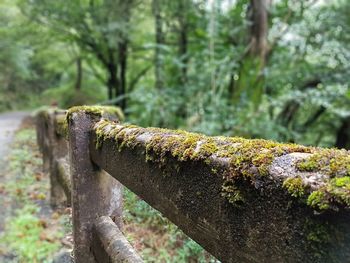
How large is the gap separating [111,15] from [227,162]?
1047 centimetres

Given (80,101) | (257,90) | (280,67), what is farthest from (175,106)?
(80,101)

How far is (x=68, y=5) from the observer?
1144 cm

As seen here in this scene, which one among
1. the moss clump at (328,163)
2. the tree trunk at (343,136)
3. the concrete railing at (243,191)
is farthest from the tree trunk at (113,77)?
the moss clump at (328,163)

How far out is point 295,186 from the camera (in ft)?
1.82

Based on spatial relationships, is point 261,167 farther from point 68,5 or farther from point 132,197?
point 68,5

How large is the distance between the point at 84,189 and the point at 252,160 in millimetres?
1240

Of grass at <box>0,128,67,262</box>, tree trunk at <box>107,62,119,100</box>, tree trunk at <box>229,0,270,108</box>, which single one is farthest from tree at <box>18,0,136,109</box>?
grass at <box>0,128,67,262</box>

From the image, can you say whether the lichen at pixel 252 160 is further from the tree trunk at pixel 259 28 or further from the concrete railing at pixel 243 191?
the tree trunk at pixel 259 28

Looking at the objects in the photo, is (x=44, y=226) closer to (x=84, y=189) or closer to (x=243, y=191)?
(x=84, y=189)

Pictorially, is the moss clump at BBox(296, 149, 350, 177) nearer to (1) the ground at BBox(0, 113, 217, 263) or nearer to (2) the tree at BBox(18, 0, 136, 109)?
(1) the ground at BBox(0, 113, 217, 263)

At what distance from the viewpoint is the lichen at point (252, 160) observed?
0.52m

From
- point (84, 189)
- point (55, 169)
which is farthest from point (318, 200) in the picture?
point (55, 169)

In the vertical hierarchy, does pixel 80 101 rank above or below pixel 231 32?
below

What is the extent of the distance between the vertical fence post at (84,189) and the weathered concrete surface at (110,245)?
0.06m
